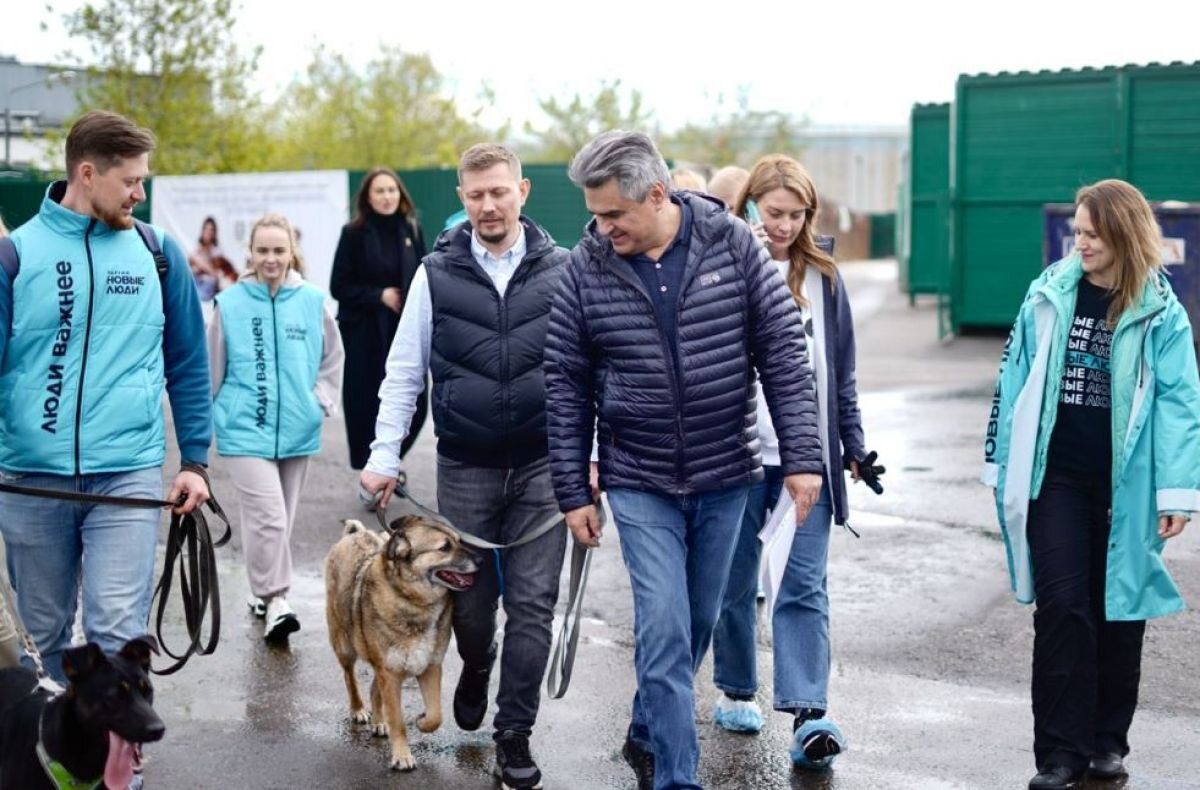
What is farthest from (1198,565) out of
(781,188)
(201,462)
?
(201,462)

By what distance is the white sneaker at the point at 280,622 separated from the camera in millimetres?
7371

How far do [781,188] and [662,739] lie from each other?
206cm

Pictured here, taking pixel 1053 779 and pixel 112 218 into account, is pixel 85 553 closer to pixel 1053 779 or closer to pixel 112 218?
pixel 112 218

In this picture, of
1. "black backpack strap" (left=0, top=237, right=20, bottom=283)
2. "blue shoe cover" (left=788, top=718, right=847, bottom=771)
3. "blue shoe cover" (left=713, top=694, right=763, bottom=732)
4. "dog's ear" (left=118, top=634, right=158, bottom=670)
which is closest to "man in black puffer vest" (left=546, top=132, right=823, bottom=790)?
"blue shoe cover" (left=788, top=718, right=847, bottom=771)

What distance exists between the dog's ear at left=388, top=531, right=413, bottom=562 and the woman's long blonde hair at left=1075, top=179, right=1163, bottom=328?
2.52 meters

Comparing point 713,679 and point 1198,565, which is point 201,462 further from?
point 1198,565

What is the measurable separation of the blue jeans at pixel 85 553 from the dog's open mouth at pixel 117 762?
664mm

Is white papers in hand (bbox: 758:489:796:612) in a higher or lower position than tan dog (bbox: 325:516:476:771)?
higher

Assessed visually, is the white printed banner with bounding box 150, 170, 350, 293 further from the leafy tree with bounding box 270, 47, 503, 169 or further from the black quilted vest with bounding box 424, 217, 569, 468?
the black quilted vest with bounding box 424, 217, 569, 468

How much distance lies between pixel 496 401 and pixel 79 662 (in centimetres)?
176

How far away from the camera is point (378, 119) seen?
35.6m

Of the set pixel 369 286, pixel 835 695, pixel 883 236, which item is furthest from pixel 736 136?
pixel 835 695

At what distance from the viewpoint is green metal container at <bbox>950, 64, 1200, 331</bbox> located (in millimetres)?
18156

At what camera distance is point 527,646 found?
5582 millimetres
